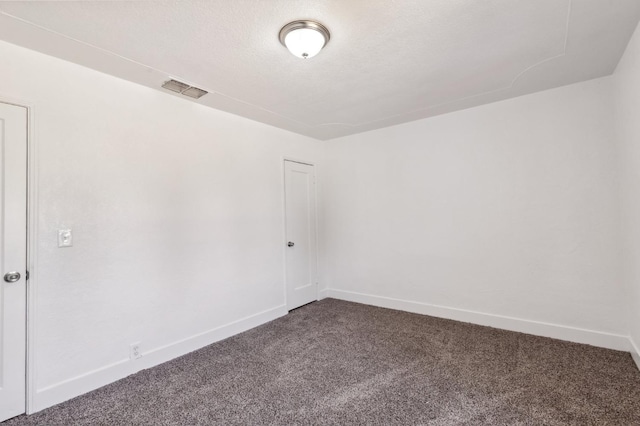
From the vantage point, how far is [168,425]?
1.97m

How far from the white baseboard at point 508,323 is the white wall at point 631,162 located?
0.83ft

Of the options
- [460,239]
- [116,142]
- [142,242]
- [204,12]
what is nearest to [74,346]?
[142,242]

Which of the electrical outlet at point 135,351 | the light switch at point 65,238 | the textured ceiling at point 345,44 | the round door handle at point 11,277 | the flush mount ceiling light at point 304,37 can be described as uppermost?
the textured ceiling at point 345,44

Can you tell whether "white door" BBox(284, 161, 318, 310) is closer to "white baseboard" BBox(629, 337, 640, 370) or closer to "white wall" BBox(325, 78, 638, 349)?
"white wall" BBox(325, 78, 638, 349)

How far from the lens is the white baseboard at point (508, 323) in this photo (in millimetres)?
2865

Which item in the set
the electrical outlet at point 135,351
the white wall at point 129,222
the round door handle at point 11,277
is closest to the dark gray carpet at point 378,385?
the electrical outlet at point 135,351

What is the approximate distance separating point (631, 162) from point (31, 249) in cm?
470

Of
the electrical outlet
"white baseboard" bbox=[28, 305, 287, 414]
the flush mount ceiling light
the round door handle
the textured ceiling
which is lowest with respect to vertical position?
"white baseboard" bbox=[28, 305, 287, 414]

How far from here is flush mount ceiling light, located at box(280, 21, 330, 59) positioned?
193cm

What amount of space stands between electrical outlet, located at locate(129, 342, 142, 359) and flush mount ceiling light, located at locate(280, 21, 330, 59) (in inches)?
111

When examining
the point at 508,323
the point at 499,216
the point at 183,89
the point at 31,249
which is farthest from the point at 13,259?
the point at 508,323

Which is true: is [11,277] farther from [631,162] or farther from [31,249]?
[631,162]

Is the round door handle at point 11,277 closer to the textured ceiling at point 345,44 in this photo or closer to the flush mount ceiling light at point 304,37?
the textured ceiling at point 345,44

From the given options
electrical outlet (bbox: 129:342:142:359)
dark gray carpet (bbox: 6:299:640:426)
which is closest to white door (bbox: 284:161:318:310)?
dark gray carpet (bbox: 6:299:640:426)
